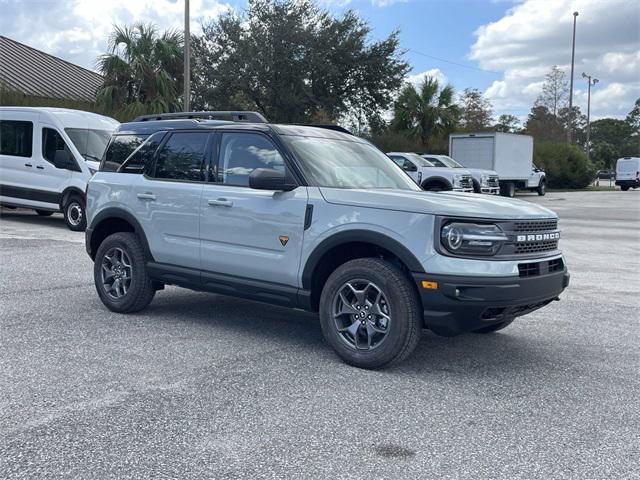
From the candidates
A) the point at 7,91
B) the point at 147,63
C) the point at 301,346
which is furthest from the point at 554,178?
the point at 301,346

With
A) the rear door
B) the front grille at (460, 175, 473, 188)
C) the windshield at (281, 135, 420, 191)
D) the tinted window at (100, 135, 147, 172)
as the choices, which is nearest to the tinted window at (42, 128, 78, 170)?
the tinted window at (100, 135, 147, 172)

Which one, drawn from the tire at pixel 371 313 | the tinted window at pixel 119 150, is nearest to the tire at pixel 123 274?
the tinted window at pixel 119 150

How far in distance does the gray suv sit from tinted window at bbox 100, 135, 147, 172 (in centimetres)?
2

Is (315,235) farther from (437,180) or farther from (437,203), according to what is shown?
(437,180)

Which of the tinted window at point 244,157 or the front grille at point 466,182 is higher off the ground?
the front grille at point 466,182

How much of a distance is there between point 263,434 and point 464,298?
1.64 meters

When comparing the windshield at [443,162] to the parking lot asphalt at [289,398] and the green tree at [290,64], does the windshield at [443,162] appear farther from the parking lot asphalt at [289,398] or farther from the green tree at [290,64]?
the parking lot asphalt at [289,398]

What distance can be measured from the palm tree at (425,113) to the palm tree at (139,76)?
13.4 m

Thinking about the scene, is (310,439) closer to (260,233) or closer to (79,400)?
(79,400)

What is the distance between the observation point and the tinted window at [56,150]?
13.8 meters

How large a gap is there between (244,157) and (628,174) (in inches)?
1951

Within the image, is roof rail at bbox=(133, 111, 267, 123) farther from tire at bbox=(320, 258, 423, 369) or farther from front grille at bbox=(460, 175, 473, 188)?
front grille at bbox=(460, 175, 473, 188)

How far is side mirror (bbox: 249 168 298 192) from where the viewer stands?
5.25m

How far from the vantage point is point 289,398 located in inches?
172
